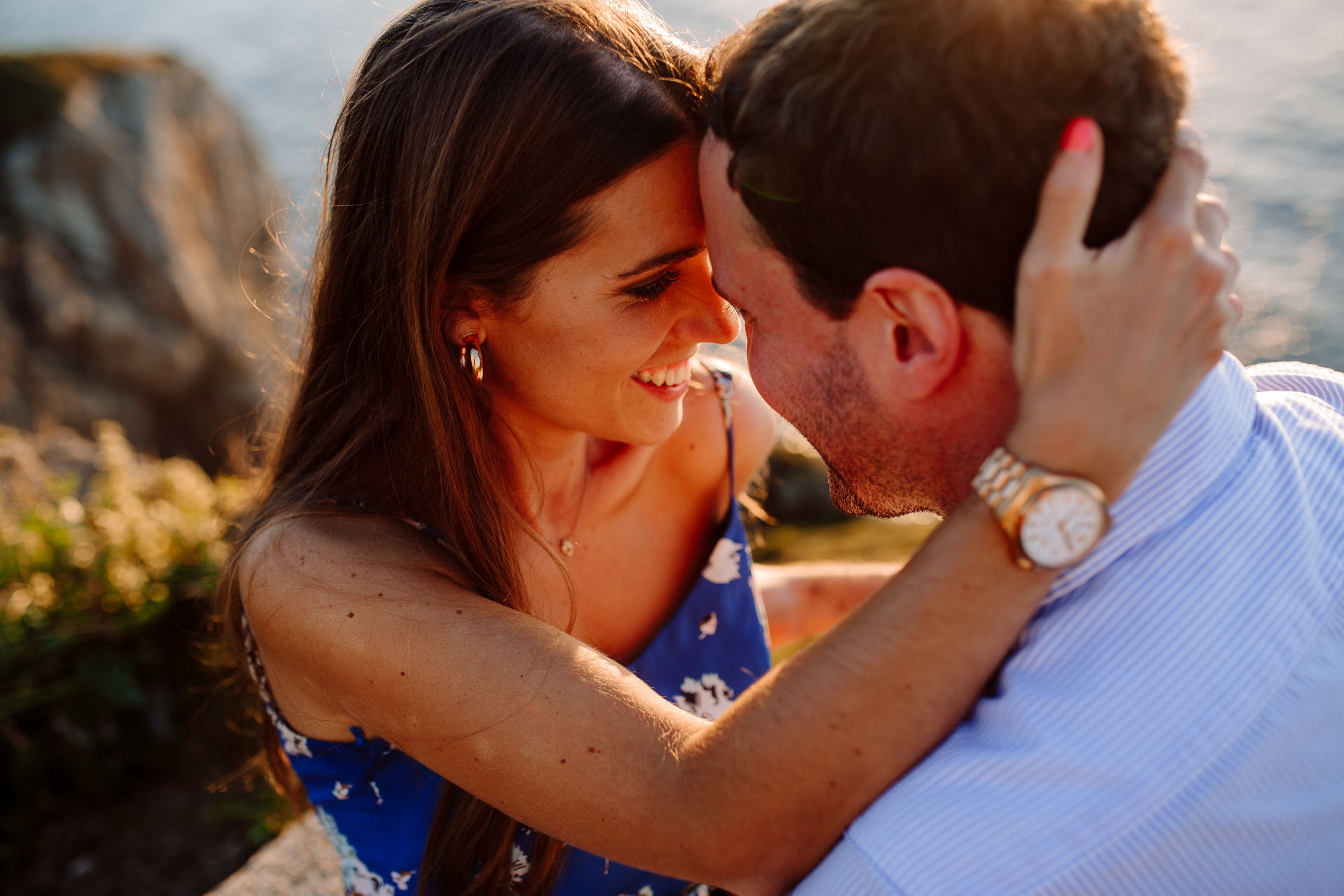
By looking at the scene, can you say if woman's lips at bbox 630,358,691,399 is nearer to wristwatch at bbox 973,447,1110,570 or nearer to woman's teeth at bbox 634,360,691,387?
woman's teeth at bbox 634,360,691,387

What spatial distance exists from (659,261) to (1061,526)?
1.10 metres

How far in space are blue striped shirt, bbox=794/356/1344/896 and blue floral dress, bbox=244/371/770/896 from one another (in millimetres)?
1000

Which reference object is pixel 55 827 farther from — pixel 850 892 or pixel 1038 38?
pixel 1038 38

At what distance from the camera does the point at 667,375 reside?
2459 mm

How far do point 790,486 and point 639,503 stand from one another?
2456 mm

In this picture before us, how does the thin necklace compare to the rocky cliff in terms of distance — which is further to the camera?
the rocky cliff

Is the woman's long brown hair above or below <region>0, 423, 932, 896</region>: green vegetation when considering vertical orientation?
above

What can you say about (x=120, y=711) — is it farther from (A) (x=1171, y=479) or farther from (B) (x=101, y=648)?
(A) (x=1171, y=479)

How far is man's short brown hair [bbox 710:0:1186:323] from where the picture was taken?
142cm

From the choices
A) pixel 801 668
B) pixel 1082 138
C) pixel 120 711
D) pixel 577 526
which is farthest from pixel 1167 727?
pixel 120 711

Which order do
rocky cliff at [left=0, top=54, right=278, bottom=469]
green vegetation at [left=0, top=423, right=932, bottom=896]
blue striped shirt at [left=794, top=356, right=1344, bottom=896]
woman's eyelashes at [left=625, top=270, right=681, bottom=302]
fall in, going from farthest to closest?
rocky cliff at [left=0, top=54, right=278, bottom=469], green vegetation at [left=0, top=423, right=932, bottom=896], woman's eyelashes at [left=625, top=270, right=681, bottom=302], blue striped shirt at [left=794, top=356, right=1344, bottom=896]

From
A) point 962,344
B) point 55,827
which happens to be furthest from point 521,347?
point 55,827

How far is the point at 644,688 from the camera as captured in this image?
1.85 m

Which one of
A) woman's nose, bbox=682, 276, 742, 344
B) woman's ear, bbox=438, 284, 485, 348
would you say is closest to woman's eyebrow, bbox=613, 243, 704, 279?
woman's nose, bbox=682, 276, 742, 344
